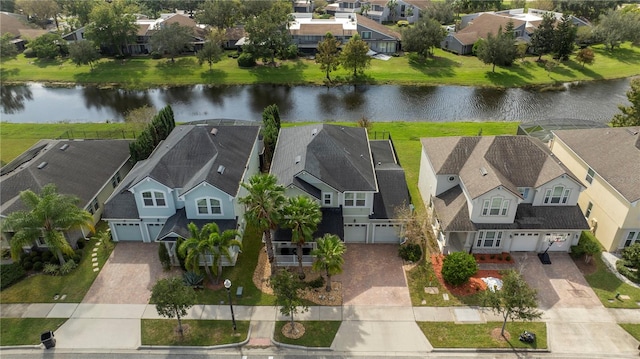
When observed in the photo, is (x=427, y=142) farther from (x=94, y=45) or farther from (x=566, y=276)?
(x=94, y=45)

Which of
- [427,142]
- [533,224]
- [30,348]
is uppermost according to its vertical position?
[427,142]

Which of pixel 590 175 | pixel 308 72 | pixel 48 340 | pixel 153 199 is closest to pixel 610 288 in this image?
pixel 590 175

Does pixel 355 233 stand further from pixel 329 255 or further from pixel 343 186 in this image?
pixel 329 255

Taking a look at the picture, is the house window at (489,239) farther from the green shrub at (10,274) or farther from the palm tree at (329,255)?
the green shrub at (10,274)

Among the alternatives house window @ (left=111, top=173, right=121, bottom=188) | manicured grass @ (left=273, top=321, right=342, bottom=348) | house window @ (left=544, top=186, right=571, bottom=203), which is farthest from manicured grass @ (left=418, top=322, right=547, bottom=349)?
house window @ (left=111, top=173, right=121, bottom=188)

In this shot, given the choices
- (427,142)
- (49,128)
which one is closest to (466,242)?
(427,142)

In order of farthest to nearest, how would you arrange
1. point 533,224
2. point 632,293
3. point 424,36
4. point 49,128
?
1. point 424,36
2. point 49,128
3. point 533,224
4. point 632,293

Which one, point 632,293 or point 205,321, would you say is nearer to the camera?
point 205,321

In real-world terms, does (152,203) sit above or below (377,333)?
above
